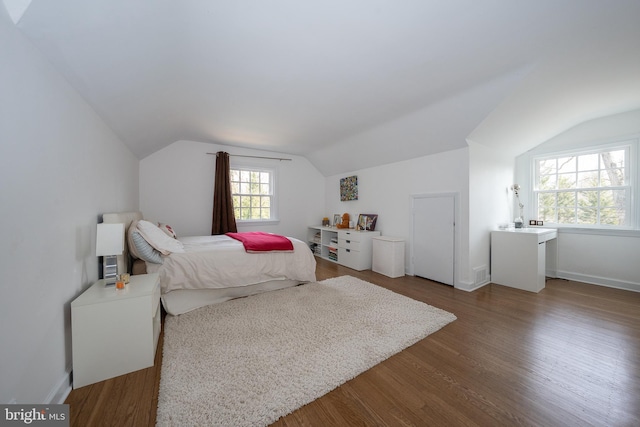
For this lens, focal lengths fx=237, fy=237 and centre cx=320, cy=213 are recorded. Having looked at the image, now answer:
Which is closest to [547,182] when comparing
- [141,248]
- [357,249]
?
[357,249]

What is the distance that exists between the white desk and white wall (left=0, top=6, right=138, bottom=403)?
4531 millimetres

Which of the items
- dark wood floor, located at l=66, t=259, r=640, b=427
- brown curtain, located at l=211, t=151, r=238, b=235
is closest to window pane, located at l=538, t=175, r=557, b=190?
dark wood floor, located at l=66, t=259, r=640, b=427

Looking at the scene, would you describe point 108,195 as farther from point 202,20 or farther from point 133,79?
point 202,20

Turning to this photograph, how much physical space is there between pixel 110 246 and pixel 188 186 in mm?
2806

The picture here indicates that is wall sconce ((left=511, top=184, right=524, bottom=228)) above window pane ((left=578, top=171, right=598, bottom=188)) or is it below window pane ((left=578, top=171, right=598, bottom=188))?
below

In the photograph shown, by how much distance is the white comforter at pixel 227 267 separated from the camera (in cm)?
235

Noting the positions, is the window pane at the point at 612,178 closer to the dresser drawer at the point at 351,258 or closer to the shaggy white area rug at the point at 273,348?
the shaggy white area rug at the point at 273,348

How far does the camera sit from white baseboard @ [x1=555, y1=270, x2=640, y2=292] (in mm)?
3113

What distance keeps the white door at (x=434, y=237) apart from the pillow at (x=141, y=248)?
3.46 m

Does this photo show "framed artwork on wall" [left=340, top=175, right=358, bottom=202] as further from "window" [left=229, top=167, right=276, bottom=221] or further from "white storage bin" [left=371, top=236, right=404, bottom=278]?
"window" [left=229, top=167, right=276, bottom=221]

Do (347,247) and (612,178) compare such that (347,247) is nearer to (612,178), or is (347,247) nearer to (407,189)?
(407,189)

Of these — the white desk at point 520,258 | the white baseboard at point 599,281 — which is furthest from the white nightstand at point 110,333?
the white baseboard at point 599,281

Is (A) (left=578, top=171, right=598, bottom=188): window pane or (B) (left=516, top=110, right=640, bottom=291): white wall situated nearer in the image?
(B) (left=516, top=110, right=640, bottom=291): white wall

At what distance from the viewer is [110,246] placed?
67.8 inches
